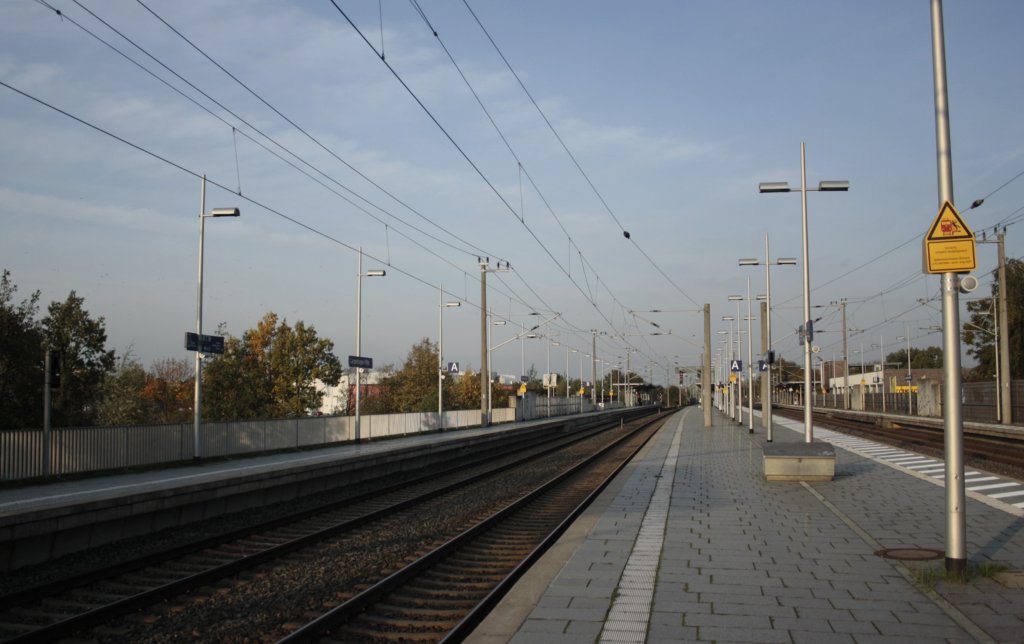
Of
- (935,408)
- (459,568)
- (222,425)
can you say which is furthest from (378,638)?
(935,408)

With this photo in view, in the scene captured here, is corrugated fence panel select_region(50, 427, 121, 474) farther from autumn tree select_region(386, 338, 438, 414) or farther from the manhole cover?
autumn tree select_region(386, 338, 438, 414)

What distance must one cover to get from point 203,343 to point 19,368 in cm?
1033

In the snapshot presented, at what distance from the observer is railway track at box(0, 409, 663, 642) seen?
7359 millimetres

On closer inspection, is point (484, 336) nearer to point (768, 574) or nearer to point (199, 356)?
point (199, 356)

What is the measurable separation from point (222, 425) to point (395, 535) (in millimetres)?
14815

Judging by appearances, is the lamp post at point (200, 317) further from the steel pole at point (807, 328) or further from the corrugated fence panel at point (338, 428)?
the steel pole at point (807, 328)

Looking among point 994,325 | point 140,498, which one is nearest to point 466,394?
point 994,325

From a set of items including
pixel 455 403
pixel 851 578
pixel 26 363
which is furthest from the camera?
pixel 455 403

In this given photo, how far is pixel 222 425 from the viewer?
84.2ft

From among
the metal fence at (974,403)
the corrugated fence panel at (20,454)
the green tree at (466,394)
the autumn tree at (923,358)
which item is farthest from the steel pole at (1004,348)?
the autumn tree at (923,358)

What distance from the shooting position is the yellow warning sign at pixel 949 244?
8.24 meters

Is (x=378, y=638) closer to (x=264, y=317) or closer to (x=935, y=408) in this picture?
(x=935, y=408)

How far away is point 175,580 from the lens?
350 inches

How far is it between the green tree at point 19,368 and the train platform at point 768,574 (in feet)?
72.8
